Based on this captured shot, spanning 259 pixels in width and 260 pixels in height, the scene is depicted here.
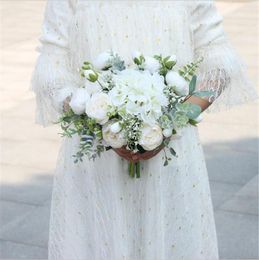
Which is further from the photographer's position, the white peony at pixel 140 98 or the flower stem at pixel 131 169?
the flower stem at pixel 131 169

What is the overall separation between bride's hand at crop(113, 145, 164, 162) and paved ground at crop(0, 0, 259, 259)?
8.63 feet

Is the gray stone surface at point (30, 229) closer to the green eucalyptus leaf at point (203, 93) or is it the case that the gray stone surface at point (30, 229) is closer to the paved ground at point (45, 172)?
the paved ground at point (45, 172)

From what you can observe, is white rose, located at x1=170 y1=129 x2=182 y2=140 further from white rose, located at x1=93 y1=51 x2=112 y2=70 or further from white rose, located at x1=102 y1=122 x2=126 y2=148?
white rose, located at x1=93 y1=51 x2=112 y2=70

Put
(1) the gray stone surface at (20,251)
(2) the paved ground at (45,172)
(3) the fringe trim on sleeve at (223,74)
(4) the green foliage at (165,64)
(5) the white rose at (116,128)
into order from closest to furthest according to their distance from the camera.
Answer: (5) the white rose at (116,128), (4) the green foliage at (165,64), (3) the fringe trim on sleeve at (223,74), (1) the gray stone surface at (20,251), (2) the paved ground at (45,172)

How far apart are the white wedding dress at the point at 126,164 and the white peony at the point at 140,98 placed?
0.84ft

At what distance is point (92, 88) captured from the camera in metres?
3.36

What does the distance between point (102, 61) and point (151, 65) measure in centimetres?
17

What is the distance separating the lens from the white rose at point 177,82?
3.20m

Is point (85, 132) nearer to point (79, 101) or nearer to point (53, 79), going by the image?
point (79, 101)

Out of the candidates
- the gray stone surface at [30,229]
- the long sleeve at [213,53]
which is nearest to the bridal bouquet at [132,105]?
the long sleeve at [213,53]

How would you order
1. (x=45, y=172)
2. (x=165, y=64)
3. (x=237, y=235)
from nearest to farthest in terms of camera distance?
(x=165, y=64) → (x=237, y=235) → (x=45, y=172)

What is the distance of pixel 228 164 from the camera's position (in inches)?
293

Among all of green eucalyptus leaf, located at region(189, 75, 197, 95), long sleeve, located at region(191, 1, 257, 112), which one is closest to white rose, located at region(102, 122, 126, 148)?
green eucalyptus leaf, located at region(189, 75, 197, 95)

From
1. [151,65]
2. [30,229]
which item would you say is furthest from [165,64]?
[30,229]
